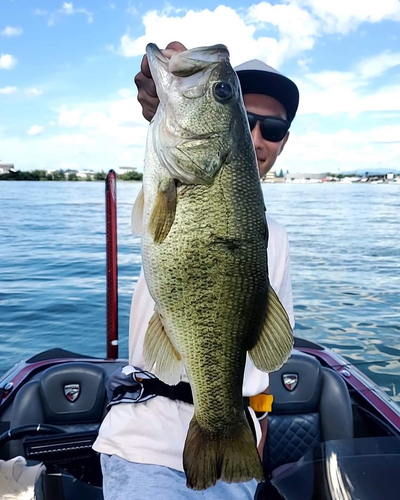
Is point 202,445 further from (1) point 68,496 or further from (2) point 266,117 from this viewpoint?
(2) point 266,117

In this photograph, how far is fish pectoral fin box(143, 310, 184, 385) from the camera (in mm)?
1771

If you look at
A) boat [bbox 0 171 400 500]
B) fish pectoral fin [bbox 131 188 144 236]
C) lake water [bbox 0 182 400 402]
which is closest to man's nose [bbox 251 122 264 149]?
fish pectoral fin [bbox 131 188 144 236]

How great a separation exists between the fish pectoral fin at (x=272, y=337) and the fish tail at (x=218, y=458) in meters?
0.27

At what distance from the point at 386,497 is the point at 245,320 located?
1457 millimetres

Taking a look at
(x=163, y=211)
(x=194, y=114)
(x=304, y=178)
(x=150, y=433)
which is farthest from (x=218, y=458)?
(x=304, y=178)

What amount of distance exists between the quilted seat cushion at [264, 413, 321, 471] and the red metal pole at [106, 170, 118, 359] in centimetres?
200

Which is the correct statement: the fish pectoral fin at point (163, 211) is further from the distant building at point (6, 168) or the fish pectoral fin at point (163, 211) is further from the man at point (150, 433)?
the distant building at point (6, 168)

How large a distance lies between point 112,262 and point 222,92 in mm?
3939

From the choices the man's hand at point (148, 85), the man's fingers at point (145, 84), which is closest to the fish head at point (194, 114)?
the man's hand at point (148, 85)

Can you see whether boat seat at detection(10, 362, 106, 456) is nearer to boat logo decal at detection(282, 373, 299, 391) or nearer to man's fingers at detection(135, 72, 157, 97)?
boat logo decal at detection(282, 373, 299, 391)

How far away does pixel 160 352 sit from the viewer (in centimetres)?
178

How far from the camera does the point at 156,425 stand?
2018 millimetres

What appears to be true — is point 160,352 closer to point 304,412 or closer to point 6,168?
point 304,412

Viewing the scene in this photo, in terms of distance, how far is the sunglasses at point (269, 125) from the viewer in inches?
97.0
